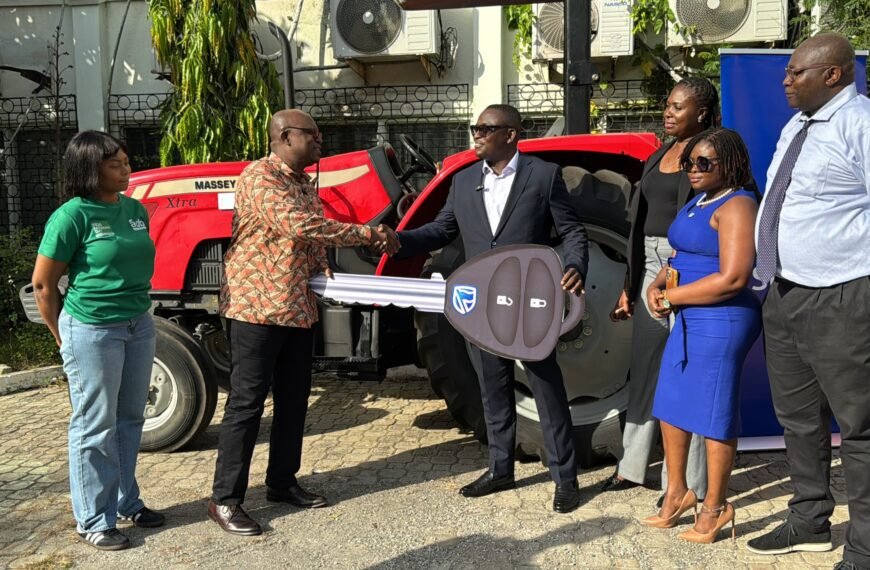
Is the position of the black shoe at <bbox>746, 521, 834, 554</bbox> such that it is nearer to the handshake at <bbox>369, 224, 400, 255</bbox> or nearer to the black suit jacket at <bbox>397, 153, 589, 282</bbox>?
the black suit jacket at <bbox>397, 153, 589, 282</bbox>

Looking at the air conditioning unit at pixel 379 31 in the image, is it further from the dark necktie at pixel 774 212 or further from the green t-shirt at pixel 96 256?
the dark necktie at pixel 774 212

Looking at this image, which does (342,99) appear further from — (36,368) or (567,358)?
(567,358)

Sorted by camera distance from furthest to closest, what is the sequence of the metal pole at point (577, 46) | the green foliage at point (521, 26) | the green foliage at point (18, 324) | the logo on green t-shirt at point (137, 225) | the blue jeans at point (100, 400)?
the green foliage at point (521, 26) → the green foliage at point (18, 324) → the metal pole at point (577, 46) → the logo on green t-shirt at point (137, 225) → the blue jeans at point (100, 400)

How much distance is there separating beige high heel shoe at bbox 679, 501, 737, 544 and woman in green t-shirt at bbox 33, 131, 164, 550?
7.35ft

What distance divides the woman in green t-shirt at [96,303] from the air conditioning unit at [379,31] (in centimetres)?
559

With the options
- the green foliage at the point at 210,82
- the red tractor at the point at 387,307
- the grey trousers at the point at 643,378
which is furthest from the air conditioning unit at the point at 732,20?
the grey trousers at the point at 643,378

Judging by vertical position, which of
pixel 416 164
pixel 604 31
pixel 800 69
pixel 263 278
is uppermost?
pixel 604 31

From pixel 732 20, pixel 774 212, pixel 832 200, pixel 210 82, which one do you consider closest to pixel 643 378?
pixel 774 212

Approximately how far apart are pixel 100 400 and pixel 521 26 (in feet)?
21.4

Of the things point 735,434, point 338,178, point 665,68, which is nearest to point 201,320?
point 338,178

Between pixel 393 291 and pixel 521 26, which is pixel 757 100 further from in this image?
pixel 521 26

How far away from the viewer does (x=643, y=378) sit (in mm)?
3523

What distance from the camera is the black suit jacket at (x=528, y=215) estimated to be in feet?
11.1

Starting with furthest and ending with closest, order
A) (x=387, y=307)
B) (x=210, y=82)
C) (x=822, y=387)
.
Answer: (x=210, y=82), (x=387, y=307), (x=822, y=387)
